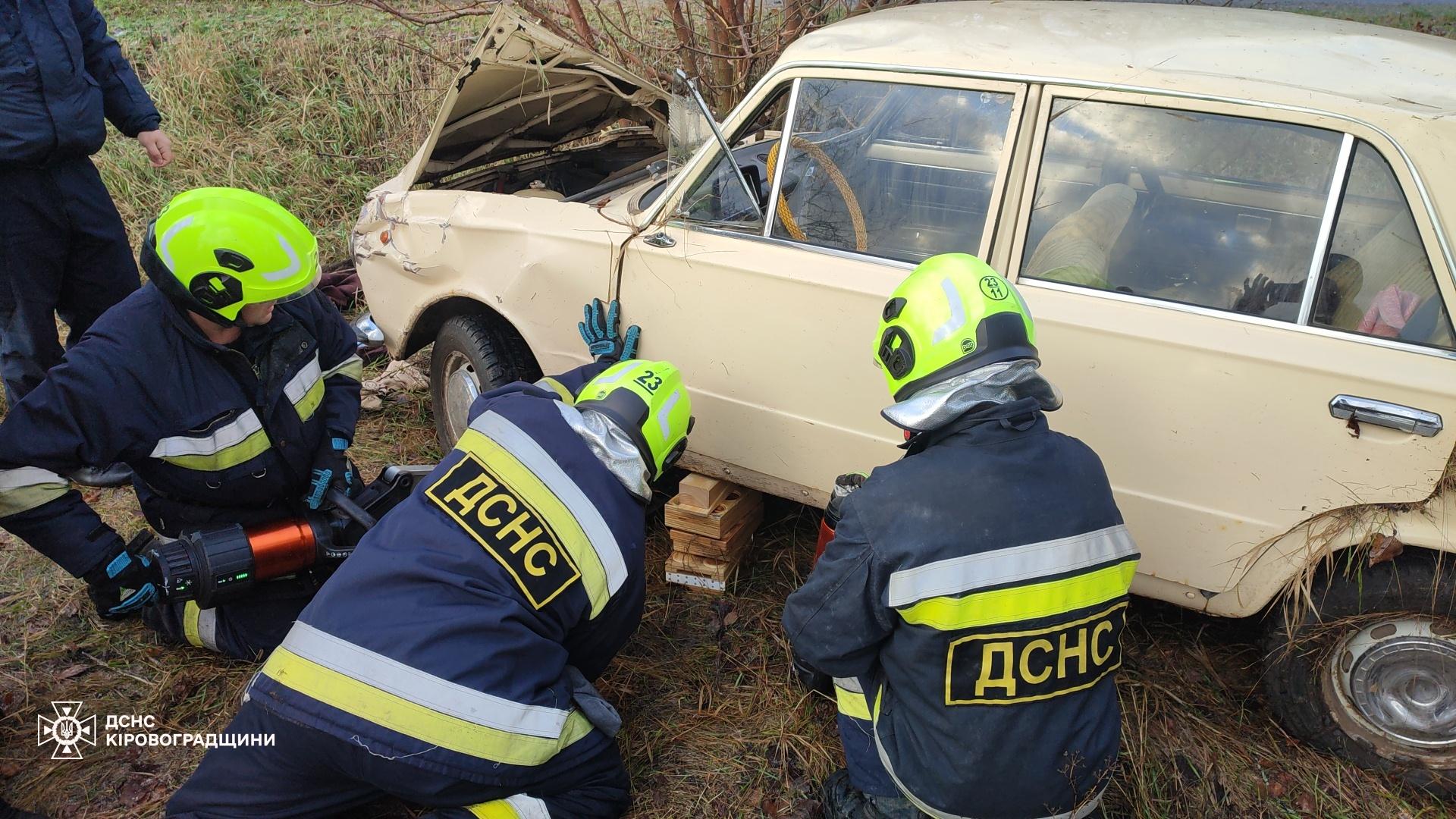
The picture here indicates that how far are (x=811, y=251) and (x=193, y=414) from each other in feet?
6.15

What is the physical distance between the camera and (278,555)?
277 centimetres

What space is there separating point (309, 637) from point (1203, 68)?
8.43 feet

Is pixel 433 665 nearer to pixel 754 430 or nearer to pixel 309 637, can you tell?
pixel 309 637

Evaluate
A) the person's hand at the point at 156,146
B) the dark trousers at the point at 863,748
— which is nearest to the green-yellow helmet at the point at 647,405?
the dark trousers at the point at 863,748

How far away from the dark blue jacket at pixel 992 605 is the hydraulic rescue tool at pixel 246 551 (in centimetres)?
169

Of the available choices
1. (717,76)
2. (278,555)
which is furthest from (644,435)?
(717,76)

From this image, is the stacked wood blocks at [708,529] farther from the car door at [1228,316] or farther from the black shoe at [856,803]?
the car door at [1228,316]

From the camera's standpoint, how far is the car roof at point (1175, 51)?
215cm

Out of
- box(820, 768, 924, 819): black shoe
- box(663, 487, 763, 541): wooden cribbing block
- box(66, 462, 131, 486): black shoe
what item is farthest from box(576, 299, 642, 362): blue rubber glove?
box(66, 462, 131, 486): black shoe

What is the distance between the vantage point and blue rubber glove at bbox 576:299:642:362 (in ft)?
9.59

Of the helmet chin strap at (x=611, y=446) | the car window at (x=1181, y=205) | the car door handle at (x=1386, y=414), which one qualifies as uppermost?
the car window at (x=1181, y=205)

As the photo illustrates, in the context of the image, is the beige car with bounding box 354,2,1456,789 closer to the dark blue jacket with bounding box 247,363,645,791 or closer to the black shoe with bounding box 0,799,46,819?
the dark blue jacket with bounding box 247,363,645,791

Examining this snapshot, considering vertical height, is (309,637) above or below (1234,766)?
above

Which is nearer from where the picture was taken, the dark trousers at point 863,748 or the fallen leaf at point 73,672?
the dark trousers at point 863,748
